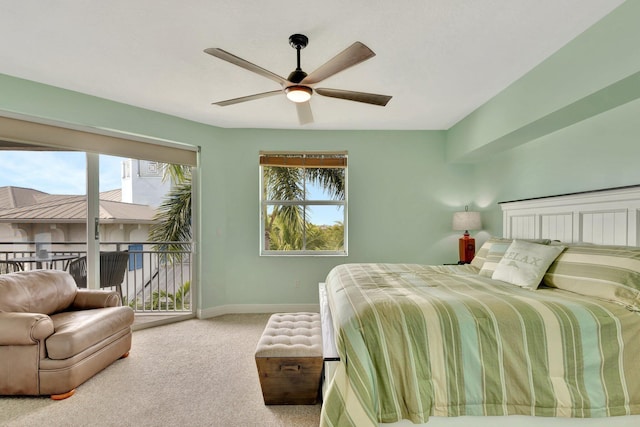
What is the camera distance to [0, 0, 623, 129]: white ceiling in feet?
5.90

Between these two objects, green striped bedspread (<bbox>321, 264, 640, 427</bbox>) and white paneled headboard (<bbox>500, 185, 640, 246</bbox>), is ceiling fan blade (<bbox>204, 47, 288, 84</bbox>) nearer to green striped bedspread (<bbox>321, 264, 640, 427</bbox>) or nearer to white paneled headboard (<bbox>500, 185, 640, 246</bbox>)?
green striped bedspread (<bbox>321, 264, 640, 427</bbox>)

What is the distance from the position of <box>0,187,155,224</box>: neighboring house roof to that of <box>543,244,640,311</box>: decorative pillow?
425 cm

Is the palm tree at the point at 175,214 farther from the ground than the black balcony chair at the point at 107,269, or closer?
farther from the ground

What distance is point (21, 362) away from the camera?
2100 mm

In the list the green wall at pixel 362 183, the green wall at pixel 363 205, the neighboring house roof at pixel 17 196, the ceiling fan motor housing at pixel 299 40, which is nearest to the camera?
the ceiling fan motor housing at pixel 299 40

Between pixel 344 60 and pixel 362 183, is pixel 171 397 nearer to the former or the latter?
pixel 344 60

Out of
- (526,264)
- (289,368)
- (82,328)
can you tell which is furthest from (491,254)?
(82,328)

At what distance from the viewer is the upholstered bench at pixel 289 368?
192 cm

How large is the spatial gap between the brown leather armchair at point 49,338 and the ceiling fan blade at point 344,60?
252 cm

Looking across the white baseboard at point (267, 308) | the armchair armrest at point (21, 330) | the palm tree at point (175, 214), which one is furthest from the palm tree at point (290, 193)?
the armchair armrest at point (21, 330)

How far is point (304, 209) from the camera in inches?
169

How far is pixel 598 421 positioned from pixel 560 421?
179mm

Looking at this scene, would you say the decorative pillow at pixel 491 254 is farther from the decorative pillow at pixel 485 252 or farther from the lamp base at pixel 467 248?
the lamp base at pixel 467 248

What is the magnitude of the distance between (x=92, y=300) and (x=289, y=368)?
6.83ft
